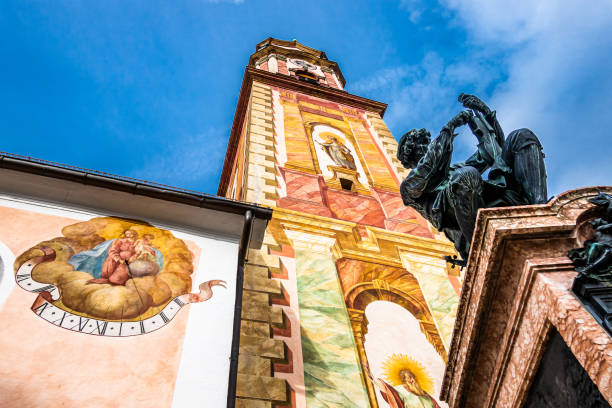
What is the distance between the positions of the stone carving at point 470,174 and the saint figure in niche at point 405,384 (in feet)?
6.93

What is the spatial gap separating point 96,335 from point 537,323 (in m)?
3.50

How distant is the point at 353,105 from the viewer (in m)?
15.7

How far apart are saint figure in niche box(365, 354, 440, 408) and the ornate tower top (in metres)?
13.7

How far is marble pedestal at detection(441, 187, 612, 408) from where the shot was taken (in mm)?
2936

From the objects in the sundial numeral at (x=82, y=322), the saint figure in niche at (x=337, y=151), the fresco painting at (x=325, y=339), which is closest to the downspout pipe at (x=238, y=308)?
the fresco painting at (x=325, y=339)

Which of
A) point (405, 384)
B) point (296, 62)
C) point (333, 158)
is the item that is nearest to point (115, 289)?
point (405, 384)

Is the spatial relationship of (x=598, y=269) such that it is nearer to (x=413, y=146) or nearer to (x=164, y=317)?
(x=413, y=146)

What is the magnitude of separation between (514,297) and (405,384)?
2.96m

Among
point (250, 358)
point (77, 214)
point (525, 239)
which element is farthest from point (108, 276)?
point (525, 239)

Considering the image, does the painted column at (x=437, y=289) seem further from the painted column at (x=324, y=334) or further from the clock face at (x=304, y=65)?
the clock face at (x=304, y=65)

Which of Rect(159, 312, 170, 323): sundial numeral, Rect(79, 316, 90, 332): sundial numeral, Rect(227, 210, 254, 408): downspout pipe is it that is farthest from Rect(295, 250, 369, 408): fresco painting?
Rect(79, 316, 90, 332): sundial numeral

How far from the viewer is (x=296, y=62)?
20391mm

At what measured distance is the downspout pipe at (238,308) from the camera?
433cm

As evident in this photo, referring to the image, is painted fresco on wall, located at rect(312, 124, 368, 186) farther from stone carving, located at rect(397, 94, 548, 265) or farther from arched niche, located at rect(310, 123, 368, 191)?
stone carving, located at rect(397, 94, 548, 265)
